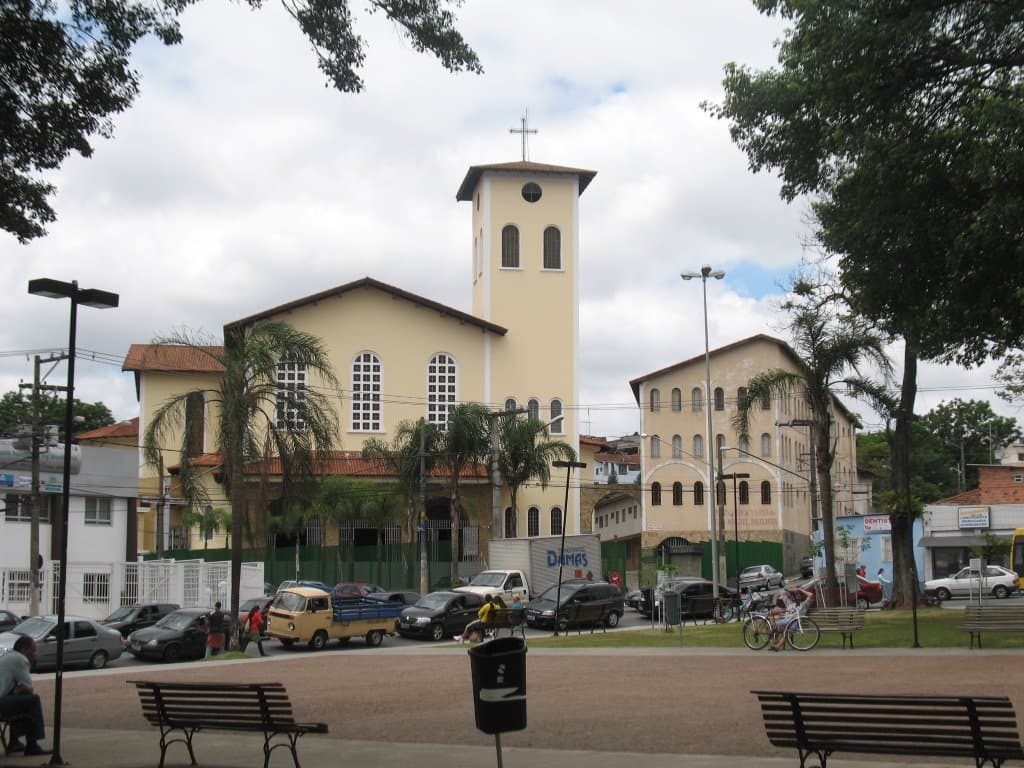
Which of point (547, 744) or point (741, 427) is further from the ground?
point (741, 427)

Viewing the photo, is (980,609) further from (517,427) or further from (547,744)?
(517,427)

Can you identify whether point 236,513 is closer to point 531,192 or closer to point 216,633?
point 216,633

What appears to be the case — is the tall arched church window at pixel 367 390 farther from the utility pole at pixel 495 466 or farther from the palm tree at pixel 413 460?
the utility pole at pixel 495 466

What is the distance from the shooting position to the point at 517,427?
179ft

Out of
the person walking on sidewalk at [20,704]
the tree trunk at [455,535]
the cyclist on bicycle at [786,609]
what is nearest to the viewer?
the person walking on sidewalk at [20,704]

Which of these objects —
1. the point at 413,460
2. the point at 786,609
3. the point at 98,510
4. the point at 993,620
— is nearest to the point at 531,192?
the point at 413,460

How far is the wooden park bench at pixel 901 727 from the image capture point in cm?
880

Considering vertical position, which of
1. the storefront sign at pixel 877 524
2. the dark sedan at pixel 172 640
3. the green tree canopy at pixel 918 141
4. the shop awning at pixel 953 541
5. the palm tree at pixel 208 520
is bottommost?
the dark sedan at pixel 172 640

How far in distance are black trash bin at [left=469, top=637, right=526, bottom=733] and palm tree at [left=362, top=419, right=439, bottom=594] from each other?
40.4 metres

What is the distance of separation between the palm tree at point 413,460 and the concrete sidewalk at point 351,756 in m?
36.1

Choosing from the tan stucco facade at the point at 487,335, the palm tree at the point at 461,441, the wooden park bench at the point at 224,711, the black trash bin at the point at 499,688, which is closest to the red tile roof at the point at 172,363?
the tan stucco facade at the point at 487,335

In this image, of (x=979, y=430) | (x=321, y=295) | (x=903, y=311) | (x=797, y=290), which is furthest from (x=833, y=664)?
(x=979, y=430)

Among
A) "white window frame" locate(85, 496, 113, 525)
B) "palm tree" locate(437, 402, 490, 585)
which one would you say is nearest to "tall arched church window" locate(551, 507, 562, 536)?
"palm tree" locate(437, 402, 490, 585)

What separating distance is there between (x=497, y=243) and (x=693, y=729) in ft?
197
